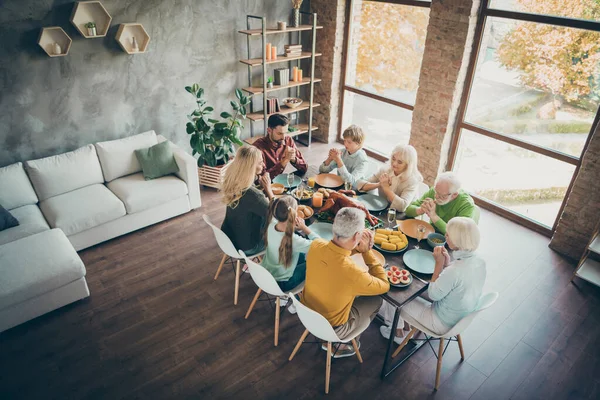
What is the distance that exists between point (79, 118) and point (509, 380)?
17.3 feet

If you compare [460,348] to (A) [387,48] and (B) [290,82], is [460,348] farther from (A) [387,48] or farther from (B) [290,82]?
(B) [290,82]

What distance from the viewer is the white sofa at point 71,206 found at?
3.74m

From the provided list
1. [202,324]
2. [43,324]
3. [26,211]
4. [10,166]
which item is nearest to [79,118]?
[10,166]

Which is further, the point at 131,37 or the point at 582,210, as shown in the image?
the point at 131,37

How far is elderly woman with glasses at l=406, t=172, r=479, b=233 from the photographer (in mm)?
3590

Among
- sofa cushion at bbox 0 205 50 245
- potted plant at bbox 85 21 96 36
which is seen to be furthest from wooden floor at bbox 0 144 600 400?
potted plant at bbox 85 21 96 36

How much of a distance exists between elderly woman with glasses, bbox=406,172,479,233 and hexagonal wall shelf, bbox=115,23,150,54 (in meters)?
3.82

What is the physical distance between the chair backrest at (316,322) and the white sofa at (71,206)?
7.34 ft

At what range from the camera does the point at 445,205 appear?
376 centimetres

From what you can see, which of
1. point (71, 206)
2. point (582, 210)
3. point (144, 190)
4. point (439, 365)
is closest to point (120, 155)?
point (144, 190)

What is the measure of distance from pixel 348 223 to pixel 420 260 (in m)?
0.88

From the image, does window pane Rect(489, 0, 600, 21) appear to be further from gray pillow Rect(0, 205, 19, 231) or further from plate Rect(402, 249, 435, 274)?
gray pillow Rect(0, 205, 19, 231)

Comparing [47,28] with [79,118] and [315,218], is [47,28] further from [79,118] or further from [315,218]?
[315,218]

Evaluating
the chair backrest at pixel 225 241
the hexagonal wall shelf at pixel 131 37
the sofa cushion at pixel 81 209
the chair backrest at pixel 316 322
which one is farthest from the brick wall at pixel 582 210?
the hexagonal wall shelf at pixel 131 37
